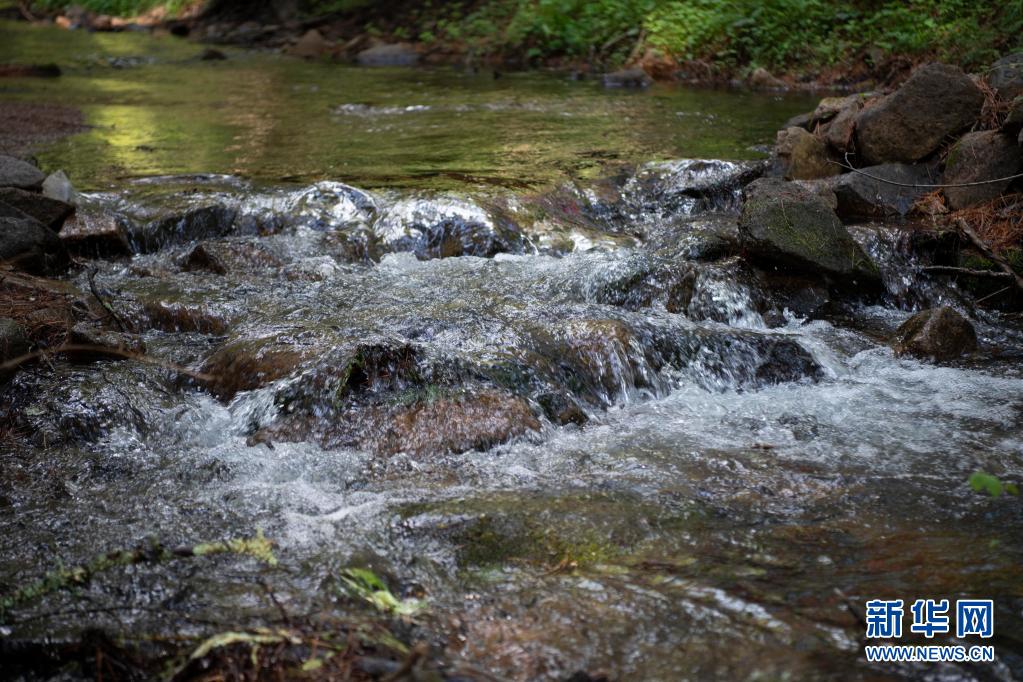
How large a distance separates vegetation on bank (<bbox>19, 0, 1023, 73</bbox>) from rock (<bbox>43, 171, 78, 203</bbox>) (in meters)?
9.98

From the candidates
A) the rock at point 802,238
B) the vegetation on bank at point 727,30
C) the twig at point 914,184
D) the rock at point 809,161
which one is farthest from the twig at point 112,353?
the vegetation on bank at point 727,30

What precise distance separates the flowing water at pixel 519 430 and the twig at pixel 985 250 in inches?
11.3

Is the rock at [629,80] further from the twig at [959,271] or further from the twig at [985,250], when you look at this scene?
the twig at [959,271]

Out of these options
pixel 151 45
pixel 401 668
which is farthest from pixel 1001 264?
pixel 151 45

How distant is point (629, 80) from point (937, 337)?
32.1ft

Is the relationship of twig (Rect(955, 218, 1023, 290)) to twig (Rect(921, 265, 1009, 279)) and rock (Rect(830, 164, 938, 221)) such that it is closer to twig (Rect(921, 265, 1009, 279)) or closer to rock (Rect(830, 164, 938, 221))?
twig (Rect(921, 265, 1009, 279))

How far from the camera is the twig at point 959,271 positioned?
5906 mm

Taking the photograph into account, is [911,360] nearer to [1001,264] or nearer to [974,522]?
[1001,264]

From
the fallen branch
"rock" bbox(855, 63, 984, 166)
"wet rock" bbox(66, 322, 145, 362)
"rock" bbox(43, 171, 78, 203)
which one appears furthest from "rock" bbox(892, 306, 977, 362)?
"rock" bbox(43, 171, 78, 203)

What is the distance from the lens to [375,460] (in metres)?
3.92

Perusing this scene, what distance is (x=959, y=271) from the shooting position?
6.10 metres

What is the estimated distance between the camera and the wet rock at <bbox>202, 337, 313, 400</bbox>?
4551 mm

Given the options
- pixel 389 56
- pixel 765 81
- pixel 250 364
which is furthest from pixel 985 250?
pixel 389 56

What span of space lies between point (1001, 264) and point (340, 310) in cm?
432
